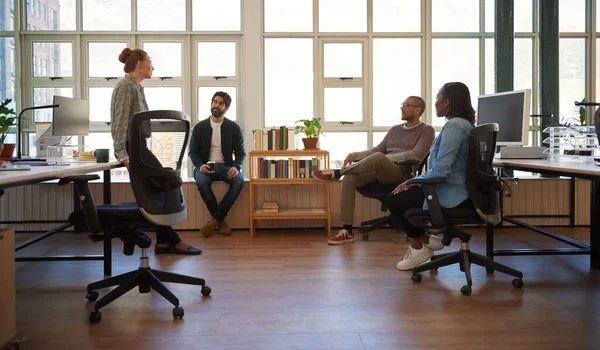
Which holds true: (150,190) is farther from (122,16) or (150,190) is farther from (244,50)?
(122,16)

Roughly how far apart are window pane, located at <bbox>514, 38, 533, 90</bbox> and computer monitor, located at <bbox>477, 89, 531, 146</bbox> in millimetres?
2720

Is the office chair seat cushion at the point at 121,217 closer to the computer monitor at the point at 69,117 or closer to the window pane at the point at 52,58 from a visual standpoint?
the computer monitor at the point at 69,117

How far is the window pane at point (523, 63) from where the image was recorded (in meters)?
6.67

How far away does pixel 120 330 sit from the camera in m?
2.47

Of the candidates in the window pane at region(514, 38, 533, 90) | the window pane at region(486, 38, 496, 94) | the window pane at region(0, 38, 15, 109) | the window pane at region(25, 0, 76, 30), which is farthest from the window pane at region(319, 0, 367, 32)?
the window pane at region(0, 38, 15, 109)

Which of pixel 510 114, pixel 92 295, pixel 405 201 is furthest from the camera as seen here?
pixel 510 114

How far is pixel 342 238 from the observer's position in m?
4.63

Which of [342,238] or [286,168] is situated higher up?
[286,168]

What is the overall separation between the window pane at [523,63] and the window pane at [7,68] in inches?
241

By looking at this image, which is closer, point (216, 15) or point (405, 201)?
point (405, 201)

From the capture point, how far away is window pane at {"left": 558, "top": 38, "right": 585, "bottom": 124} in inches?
261

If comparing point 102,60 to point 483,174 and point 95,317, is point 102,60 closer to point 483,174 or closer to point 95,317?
point 95,317

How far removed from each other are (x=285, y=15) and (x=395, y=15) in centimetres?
134

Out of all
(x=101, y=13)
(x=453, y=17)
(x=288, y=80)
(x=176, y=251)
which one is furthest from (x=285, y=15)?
(x=176, y=251)
